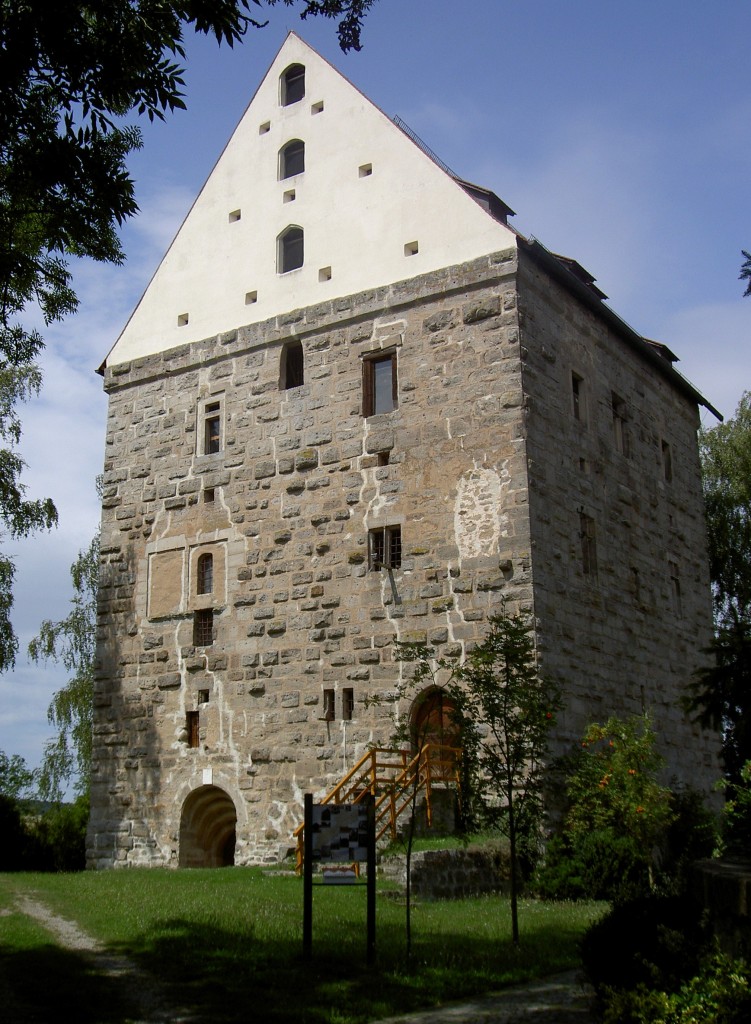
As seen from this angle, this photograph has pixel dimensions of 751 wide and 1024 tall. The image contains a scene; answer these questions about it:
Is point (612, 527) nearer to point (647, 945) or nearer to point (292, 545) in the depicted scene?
point (292, 545)

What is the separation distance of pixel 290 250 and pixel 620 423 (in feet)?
24.3

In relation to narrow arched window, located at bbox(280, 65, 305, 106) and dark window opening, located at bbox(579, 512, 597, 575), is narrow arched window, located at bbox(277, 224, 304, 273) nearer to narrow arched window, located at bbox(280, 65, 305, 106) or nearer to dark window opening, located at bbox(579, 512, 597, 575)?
narrow arched window, located at bbox(280, 65, 305, 106)

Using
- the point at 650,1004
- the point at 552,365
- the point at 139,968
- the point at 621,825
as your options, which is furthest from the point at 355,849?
the point at 552,365

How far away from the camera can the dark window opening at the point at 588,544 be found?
2022 centimetres

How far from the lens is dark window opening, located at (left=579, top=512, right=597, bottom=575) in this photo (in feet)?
Result: 66.3

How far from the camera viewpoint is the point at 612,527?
70.2 ft

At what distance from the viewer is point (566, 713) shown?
1844 centimetres

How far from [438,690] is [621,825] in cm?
349

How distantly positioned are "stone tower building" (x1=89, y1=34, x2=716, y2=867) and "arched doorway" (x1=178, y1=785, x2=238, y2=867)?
0.21 feet

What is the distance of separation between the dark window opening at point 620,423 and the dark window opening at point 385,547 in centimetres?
560

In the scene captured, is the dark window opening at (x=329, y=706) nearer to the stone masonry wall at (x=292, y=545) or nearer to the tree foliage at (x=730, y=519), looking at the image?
the stone masonry wall at (x=292, y=545)

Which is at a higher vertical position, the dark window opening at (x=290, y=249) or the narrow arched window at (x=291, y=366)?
the dark window opening at (x=290, y=249)

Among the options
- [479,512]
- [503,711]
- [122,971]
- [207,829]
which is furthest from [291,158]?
[122,971]

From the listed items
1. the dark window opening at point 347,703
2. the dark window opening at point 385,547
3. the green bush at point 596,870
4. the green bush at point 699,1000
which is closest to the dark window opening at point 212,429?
the dark window opening at point 385,547
